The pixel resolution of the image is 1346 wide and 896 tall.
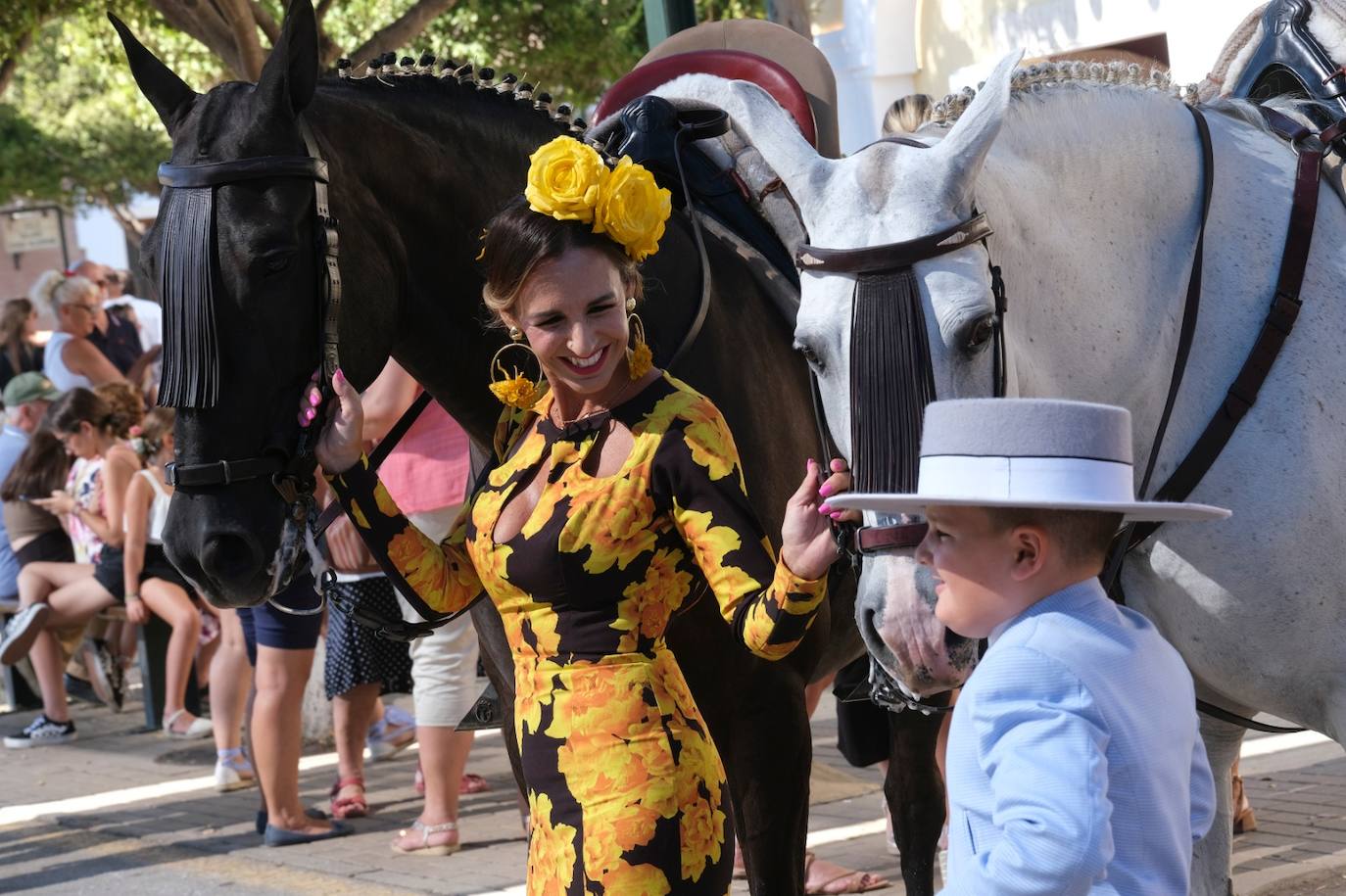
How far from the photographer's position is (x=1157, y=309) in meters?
3.20

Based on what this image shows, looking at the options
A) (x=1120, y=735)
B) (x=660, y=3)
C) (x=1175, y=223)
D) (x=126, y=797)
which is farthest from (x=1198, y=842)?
(x=126, y=797)

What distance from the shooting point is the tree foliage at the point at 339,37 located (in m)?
10.5

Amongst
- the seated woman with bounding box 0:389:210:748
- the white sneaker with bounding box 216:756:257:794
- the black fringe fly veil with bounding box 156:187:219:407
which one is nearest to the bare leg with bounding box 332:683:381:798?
the white sneaker with bounding box 216:756:257:794

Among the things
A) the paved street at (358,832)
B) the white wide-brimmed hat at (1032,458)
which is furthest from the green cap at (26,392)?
the white wide-brimmed hat at (1032,458)

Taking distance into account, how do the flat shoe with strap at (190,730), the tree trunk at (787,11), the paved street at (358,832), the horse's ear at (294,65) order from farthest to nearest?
the flat shoe with strap at (190,730) → the tree trunk at (787,11) → the paved street at (358,832) → the horse's ear at (294,65)

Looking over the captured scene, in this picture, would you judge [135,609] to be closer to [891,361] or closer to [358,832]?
[358,832]

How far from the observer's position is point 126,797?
8117 mm

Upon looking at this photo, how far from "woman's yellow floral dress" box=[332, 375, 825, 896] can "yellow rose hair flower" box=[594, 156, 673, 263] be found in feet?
0.87

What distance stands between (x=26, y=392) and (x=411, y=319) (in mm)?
8000

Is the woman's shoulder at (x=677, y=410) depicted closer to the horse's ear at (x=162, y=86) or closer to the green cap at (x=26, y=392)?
the horse's ear at (x=162, y=86)

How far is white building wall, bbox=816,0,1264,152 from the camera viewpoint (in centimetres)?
1143

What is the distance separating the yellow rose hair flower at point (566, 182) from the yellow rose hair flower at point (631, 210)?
19mm

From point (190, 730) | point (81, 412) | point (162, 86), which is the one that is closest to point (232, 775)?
point (190, 730)

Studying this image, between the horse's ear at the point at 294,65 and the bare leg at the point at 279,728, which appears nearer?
the horse's ear at the point at 294,65
